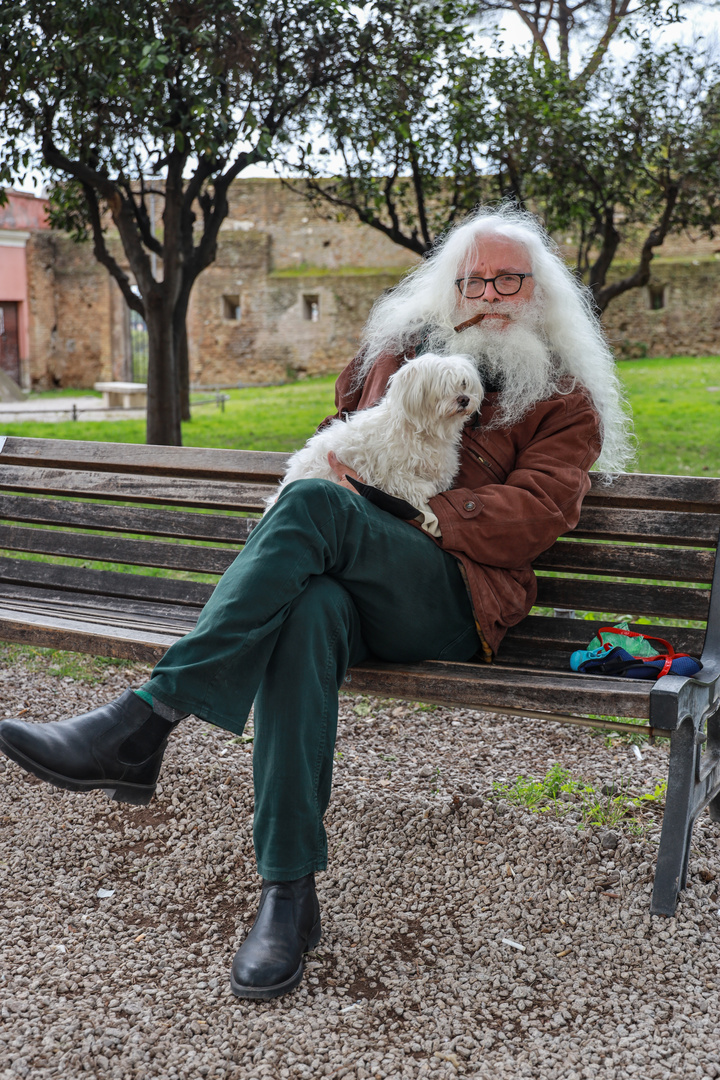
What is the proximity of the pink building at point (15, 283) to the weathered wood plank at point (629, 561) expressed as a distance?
2697 centimetres

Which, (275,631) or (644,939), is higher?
(275,631)

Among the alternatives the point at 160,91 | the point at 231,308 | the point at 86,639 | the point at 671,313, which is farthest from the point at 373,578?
the point at 231,308

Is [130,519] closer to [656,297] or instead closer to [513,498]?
[513,498]

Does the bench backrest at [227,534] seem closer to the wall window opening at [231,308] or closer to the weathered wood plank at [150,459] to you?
the weathered wood plank at [150,459]

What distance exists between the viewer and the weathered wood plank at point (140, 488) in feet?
11.0

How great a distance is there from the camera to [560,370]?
9.39ft

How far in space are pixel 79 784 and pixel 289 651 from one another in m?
0.55

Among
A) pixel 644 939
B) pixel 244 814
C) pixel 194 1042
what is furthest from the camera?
pixel 244 814

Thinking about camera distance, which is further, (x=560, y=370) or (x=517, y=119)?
(x=517, y=119)

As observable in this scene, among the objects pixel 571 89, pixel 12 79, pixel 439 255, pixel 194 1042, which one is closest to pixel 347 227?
pixel 571 89

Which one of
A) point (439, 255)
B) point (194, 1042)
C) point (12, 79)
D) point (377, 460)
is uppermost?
point (12, 79)

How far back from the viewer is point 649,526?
2850mm

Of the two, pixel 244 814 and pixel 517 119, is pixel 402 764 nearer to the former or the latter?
pixel 244 814

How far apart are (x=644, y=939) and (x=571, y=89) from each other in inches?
354
